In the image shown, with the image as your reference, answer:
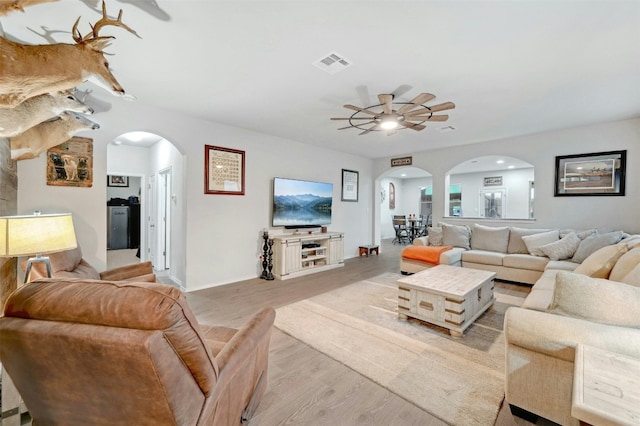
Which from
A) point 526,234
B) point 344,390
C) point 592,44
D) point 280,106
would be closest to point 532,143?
point 526,234

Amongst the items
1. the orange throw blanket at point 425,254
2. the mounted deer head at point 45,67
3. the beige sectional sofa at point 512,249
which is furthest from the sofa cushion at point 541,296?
the mounted deer head at point 45,67

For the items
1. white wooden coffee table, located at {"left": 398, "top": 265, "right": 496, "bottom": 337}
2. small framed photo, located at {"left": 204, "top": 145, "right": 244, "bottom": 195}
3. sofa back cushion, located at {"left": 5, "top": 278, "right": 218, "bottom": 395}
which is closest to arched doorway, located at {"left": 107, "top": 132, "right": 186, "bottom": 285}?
small framed photo, located at {"left": 204, "top": 145, "right": 244, "bottom": 195}

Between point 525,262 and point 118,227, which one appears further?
point 118,227

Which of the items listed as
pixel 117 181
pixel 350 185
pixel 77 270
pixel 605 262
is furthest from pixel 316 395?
pixel 117 181

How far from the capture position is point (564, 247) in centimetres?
399

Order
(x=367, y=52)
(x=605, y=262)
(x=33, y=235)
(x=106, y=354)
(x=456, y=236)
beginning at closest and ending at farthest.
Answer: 1. (x=106, y=354)
2. (x=33, y=235)
3. (x=605, y=262)
4. (x=367, y=52)
5. (x=456, y=236)

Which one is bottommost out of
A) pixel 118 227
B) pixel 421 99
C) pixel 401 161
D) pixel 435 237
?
pixel 118 227

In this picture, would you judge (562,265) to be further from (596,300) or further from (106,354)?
(106,354)

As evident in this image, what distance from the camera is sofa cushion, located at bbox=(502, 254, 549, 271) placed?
406 cm

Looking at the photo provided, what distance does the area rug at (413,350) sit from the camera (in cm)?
177

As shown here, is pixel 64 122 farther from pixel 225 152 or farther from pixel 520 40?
pixel 520 40

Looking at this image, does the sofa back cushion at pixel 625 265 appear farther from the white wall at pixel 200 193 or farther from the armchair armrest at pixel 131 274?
the white wall at pixel 200 193

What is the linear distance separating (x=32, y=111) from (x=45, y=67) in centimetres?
78

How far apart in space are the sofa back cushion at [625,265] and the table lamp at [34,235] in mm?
3805
